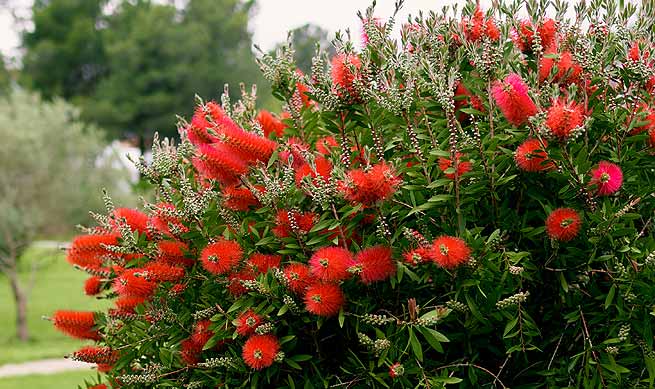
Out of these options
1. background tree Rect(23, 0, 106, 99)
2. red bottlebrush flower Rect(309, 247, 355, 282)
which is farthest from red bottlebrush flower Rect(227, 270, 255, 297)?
background tree Rect(23, 0, 106, 99)

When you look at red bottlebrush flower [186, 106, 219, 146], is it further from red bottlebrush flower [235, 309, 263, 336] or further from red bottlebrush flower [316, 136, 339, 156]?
red bottlebrush flower [235, 309, 263, 336]

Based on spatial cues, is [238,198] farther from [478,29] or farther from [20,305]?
[20,305]

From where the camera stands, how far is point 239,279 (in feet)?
7.52

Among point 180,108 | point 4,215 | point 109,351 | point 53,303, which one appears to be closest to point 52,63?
point 180,108

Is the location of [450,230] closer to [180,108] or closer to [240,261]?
[240,261]

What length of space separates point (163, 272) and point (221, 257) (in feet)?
0.87

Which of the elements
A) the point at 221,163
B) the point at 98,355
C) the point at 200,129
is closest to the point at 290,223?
the point at 221,163

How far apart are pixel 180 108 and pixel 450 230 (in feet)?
155

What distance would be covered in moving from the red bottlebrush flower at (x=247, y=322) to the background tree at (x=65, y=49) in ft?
172

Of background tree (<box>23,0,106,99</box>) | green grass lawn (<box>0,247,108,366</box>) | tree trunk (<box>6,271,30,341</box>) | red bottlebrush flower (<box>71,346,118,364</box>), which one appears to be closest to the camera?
red bottlebrush flower (<box>71,346,118,364</box>)

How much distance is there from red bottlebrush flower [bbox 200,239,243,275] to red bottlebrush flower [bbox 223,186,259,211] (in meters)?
0.19

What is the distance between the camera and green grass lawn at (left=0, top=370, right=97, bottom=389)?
11.9 meters

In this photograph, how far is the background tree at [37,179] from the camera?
754 inches

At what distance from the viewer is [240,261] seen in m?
2.32
